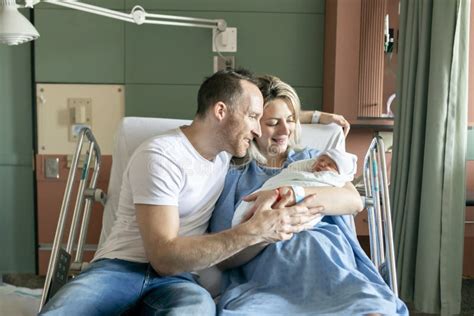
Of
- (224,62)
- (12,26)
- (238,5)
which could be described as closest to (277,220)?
(12,26)

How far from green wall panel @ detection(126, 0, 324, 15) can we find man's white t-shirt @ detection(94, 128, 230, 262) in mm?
1456

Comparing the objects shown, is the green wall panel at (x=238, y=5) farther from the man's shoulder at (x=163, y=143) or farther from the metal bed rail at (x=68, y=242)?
the man's shoulder at (x=163, y=143)

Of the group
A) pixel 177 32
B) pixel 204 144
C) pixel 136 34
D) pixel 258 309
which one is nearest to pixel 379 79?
pixel 177 32

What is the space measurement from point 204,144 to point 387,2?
2.01m

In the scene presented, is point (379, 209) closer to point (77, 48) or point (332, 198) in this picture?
point (332, 198)

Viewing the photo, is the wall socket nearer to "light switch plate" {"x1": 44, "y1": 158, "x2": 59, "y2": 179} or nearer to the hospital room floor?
"light switch plate" {"x1": 44, "y1": 158, "x2": 59, "y2": 179}

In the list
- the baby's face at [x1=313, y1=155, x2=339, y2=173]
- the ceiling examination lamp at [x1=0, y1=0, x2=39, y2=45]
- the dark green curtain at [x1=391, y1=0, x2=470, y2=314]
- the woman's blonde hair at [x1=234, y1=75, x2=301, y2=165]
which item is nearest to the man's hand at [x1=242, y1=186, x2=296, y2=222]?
the baby's face at [x1=313, y1=155, x2=339, y2=173]

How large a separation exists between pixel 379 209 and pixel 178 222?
2.44 ft

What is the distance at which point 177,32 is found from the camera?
3189 mm

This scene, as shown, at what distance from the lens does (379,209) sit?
2.05 metres

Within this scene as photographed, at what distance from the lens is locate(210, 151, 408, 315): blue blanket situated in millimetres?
1601

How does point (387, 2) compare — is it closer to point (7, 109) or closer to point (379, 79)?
point (379, 79)

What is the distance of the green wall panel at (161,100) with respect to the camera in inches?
126

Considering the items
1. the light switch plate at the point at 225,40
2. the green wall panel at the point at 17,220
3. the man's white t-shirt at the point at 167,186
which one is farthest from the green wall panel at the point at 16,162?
the man's white t-shirt at the point at 167,186
